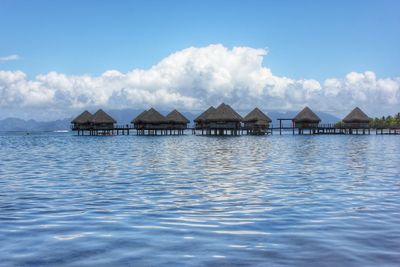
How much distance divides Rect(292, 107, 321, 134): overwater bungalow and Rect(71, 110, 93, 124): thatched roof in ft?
110

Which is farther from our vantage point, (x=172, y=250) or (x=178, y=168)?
(x=178, y=168)

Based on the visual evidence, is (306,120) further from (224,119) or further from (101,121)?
(101,121)

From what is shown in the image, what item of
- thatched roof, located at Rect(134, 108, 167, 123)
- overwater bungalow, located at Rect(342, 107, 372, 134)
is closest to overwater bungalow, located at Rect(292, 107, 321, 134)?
overwater bungalow, located at Rect(342, 107, 372, 134)

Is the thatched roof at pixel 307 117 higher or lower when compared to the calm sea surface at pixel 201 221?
higher

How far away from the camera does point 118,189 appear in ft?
41.0

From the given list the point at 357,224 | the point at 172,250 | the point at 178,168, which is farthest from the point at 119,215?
the point at 178,168

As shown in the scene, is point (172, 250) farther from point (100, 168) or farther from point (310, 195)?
point (100, 168)

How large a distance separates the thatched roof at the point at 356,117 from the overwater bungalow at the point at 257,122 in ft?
41.6

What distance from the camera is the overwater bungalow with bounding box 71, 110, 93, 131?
75062 mm

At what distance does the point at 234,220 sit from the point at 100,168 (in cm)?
1220

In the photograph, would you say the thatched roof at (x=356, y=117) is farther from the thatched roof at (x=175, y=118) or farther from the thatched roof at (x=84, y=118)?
the thatched roof at (x=84, y=118)

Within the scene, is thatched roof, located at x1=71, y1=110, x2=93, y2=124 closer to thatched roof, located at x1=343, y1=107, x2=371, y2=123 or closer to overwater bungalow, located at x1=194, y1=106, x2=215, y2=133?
overwater bungalow, located at x1=194, y1=106, x2=215, y2=133

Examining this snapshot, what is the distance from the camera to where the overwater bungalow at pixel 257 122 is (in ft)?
245

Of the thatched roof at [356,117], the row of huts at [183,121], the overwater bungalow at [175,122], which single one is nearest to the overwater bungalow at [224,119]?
the row of huts at [183,121]
